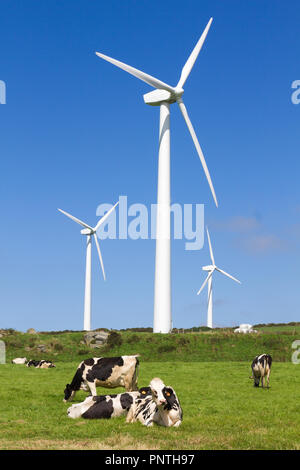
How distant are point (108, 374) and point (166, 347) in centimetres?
3068

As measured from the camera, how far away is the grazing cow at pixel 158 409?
14.1 m

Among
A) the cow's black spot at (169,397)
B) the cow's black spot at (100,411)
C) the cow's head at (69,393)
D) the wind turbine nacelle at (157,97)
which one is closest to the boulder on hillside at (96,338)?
the wind turbine nacelle at (157,97)

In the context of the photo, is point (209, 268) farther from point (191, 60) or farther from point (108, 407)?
point (108, 407)

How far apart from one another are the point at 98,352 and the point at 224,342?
11.5 metres

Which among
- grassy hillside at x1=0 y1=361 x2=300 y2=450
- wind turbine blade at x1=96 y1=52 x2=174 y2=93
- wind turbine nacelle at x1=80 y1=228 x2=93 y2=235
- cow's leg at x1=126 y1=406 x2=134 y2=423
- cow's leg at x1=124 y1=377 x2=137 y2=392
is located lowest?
grassy hillside at x1=0 y1=361 x2=300 y2=450

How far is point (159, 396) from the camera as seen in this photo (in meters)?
13.9

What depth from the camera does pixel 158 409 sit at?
47.8 feet

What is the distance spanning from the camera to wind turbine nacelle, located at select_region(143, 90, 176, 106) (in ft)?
185

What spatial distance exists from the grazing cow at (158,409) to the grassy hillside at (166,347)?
103ft

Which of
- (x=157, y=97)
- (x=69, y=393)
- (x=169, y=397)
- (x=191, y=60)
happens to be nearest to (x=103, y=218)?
(x=157, y=97)

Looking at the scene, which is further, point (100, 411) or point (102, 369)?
point (102, 369)

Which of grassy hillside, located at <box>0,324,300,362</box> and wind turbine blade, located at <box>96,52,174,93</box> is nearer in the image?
grassy hillside, located at <box>0,324,300,362</box>

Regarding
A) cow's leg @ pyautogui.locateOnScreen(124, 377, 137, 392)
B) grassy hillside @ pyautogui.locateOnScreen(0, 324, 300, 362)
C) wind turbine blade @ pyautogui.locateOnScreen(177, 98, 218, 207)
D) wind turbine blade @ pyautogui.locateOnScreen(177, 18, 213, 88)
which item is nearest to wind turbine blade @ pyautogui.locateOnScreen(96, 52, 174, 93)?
wind turbine blade @ pyautogui.locateOnScreen(177, 18, 213, 88)

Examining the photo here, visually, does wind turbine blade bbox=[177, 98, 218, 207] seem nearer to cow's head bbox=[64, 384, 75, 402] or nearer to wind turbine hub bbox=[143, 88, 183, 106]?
wind turbine hub bbox=[143, 88, 183, 106]
